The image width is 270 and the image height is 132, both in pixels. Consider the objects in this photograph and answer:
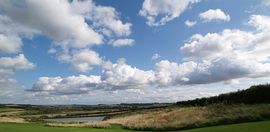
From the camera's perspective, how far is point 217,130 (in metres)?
29.3

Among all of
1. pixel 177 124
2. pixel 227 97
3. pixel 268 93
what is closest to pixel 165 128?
pixel 177 124

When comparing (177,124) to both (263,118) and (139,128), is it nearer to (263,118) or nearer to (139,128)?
(139,128)

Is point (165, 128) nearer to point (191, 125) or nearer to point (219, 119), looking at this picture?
point (191, 125)

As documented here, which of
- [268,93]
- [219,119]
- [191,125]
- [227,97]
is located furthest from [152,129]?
[227,97]

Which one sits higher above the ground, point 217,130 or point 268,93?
point 268,93

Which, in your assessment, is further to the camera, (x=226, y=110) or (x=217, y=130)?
(x=226, y=110)

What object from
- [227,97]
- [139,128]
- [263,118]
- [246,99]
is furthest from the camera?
[227,97]

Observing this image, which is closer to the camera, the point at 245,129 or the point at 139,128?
the point at 245,129

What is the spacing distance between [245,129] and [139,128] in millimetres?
20671

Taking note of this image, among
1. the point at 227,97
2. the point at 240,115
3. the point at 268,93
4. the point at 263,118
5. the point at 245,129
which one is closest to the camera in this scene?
the point at 245,129

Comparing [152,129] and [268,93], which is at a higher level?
[268,93]

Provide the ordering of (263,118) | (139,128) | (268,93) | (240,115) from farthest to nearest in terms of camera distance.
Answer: (268,93) → (139,128) → (240,115) → (263,118)

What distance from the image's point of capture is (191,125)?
41719mm

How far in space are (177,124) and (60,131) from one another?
1440cm
